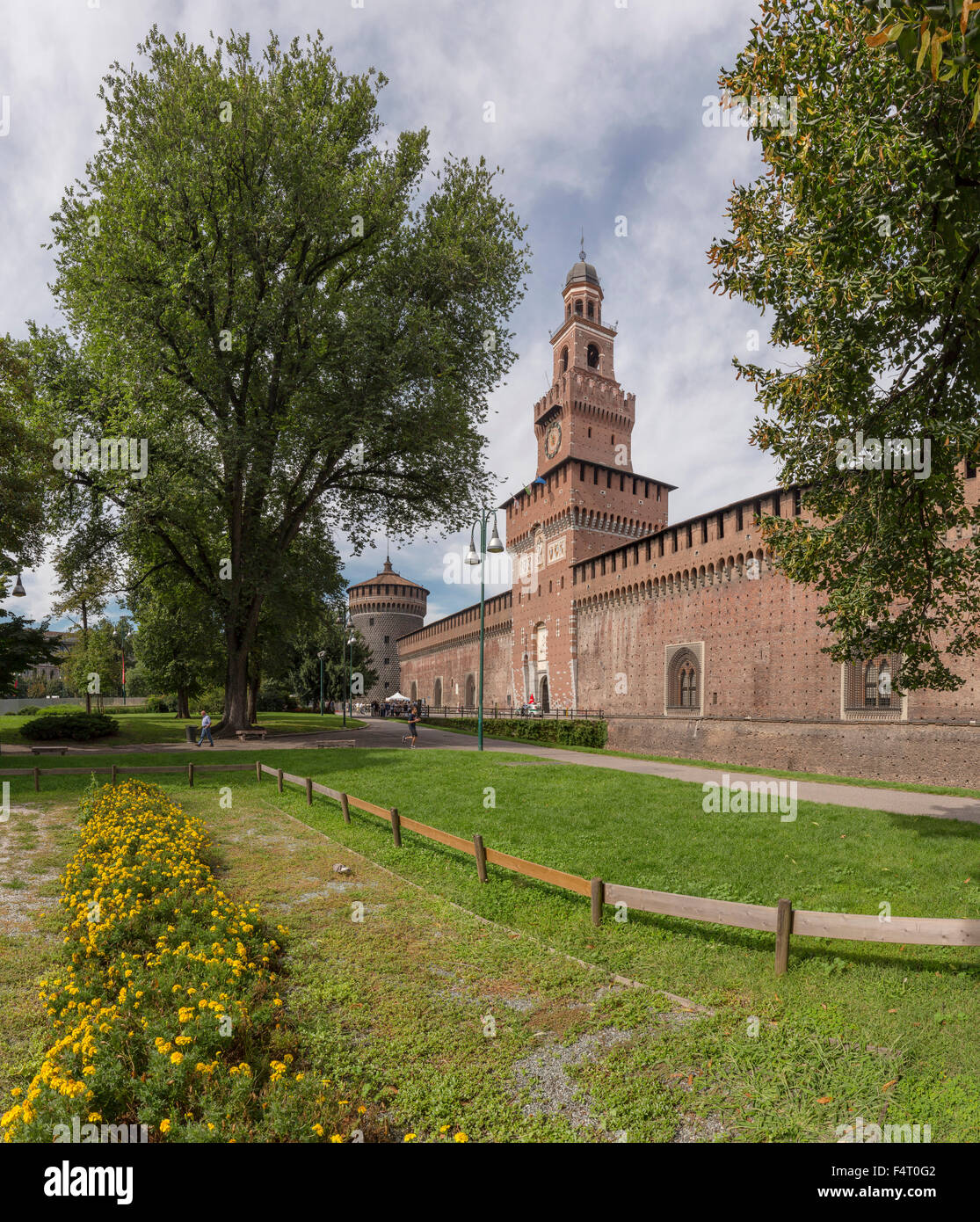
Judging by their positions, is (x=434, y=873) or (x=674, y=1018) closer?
(x=674, y=1018)

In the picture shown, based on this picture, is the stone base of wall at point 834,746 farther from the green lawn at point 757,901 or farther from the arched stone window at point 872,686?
the green lawn at point 757,901

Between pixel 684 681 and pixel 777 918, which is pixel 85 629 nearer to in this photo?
pixel 684 681

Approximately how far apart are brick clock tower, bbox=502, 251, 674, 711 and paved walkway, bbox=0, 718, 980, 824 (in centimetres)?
1373

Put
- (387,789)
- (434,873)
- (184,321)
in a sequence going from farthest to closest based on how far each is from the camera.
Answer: (184,321)
(387,789)
(434,873)

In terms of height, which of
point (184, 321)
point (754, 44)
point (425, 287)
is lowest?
point (754, 44)

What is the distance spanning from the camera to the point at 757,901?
25.8 feet

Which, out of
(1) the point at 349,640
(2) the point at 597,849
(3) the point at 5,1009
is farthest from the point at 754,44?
(1) the point at 349,640

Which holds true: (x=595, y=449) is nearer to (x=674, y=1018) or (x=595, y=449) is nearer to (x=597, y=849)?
(x=597, y=849)

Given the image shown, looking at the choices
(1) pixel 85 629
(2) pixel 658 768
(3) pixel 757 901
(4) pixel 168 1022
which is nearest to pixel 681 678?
(2) pixel 658 768

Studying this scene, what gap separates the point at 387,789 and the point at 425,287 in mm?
17770

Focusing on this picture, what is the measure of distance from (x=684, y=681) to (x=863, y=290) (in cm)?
2471

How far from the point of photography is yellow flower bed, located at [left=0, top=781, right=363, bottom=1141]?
3.68 m

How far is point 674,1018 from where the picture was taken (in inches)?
216

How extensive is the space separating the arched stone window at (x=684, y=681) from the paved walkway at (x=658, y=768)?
25.4 feet
